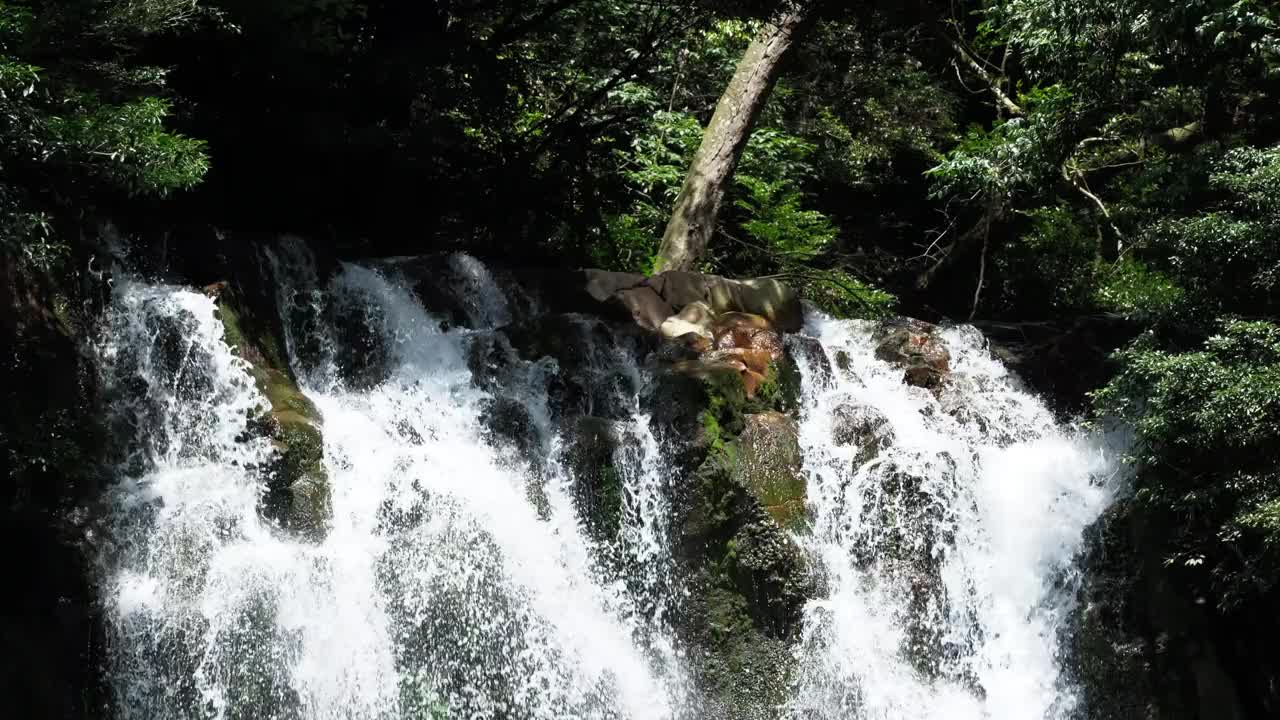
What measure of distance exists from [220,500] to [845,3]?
25.4ft

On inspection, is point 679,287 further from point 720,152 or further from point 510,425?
point 510,425

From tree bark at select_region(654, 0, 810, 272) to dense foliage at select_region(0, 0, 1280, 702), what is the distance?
2.46 feet

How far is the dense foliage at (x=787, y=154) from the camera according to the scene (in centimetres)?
790

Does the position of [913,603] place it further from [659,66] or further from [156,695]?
[659,66]

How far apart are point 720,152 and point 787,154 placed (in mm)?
3745

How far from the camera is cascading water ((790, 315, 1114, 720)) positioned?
29.6 ft

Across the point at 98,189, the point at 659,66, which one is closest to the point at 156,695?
the point at 98,189

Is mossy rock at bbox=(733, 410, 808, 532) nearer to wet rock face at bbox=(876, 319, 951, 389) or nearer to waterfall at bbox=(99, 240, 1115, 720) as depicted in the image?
waterfall at bbox=(99, 240, 1115, 720)

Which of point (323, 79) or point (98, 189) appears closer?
point (98, 189)

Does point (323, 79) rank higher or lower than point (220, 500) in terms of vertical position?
higher

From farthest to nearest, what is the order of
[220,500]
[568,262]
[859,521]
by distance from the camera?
[568,262] → [859,521] → [220,500]

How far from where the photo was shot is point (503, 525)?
8.67 meters

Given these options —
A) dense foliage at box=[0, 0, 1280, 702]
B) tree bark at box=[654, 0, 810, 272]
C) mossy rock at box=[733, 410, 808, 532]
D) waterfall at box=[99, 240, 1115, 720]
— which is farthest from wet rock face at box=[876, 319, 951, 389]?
tree bark at box=[654, 0, 810, 272]

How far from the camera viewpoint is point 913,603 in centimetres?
932
